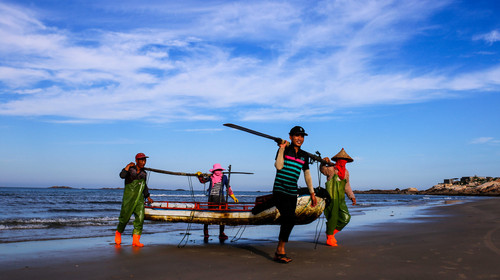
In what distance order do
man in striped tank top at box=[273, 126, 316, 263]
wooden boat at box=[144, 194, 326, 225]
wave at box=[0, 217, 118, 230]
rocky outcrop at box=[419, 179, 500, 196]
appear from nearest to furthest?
man in striped tank top at box=[273, 126, 316, 263]
wooden boat at box=[144, 194, 326, 225]
wave at box=[0, 217, 118, 230]
rocky outcrop at box=[419, 179, 500, 196]

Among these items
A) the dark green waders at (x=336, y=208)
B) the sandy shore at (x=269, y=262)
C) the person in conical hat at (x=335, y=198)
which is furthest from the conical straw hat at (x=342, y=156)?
the sandy shore at (x=269, y=262)

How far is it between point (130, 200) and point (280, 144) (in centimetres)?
381

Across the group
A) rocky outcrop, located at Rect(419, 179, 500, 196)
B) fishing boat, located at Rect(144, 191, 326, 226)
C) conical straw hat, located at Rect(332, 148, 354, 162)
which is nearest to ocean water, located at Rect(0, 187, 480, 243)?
fishing boat, located at Rect(144, 191, 326, 226)

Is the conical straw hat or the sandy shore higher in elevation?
the conical straw hat

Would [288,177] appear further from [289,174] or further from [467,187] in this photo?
[467,187]

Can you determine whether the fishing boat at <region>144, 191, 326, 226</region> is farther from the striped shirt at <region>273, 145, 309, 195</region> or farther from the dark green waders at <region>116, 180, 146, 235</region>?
the striped shirt at <region>273, 145, 309, 195</region>

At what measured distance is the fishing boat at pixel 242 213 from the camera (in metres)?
7.42

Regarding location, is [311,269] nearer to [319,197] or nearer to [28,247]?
[319,197]

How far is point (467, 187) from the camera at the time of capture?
A: 94500 millimetres

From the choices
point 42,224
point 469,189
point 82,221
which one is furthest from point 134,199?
point 469,189

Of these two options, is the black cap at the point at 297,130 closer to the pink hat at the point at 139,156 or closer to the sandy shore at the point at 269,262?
the sandy shore at the point at 269,262

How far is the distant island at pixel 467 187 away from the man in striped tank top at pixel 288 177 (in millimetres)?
82850

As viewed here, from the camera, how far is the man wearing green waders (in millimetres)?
8008

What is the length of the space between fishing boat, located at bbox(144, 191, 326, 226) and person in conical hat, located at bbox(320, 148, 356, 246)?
398 mm
